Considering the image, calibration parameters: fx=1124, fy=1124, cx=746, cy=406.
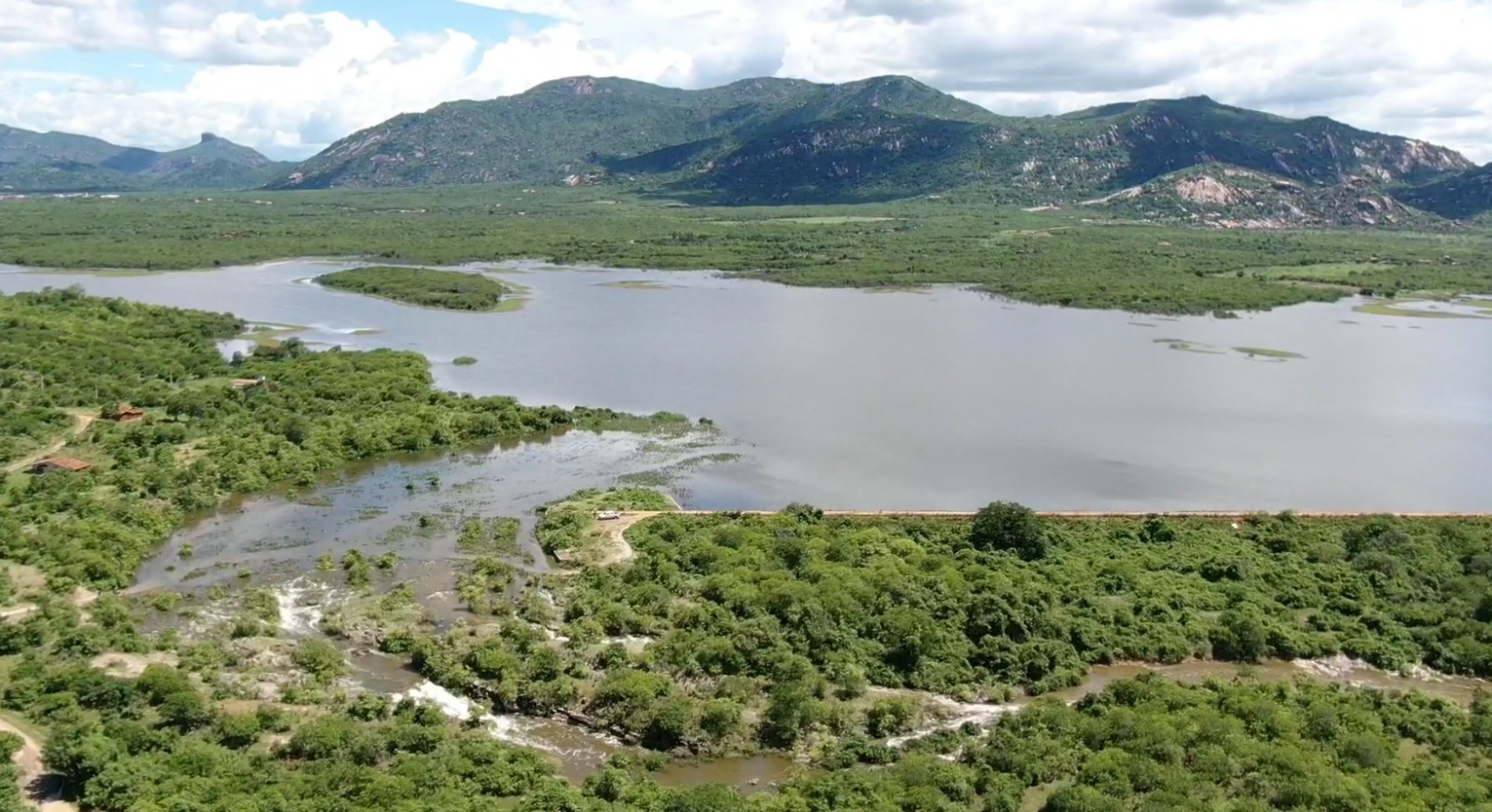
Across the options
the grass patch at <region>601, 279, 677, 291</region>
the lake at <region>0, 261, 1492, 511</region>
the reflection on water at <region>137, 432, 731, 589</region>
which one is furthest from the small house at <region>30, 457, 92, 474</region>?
the grass patch at <region>601, 279, 677, 291</region>

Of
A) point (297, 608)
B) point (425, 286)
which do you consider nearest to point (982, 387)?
point (297, 608)

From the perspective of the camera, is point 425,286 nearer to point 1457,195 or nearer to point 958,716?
point 958,716

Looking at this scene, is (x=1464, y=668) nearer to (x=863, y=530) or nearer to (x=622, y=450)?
(x=863, y=530)

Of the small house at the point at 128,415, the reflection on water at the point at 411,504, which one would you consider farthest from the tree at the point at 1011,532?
the small house at the point at 128,415

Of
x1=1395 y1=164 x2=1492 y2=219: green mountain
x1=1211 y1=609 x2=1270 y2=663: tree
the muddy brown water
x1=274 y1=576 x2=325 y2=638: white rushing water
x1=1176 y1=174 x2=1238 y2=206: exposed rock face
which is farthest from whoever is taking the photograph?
x1=1395 y1=164 x2=1492 y2=219: green mountain

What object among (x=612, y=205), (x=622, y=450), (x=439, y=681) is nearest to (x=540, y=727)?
(x=439, y=681)

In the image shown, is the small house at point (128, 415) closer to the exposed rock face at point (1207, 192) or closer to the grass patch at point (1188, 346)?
the grass patch at point (1188, 346)

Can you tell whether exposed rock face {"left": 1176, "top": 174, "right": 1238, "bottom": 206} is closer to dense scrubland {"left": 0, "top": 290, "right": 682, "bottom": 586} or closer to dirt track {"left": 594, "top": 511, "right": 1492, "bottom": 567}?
dirt track {"left": 594, "top": 511, "right": 1492, "bottom": 567}

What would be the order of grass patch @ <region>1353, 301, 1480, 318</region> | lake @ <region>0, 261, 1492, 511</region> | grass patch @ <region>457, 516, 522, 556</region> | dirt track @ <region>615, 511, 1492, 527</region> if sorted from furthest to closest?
grass patch @ <region>1353, 301, 1480, 318</region>, lake @ <region>0, 261, 1492, 511</region>, dirt track @ <region>615, 511, 1492, 527</region>, grass patch @ <region>457, 516, 522, 556</region>
